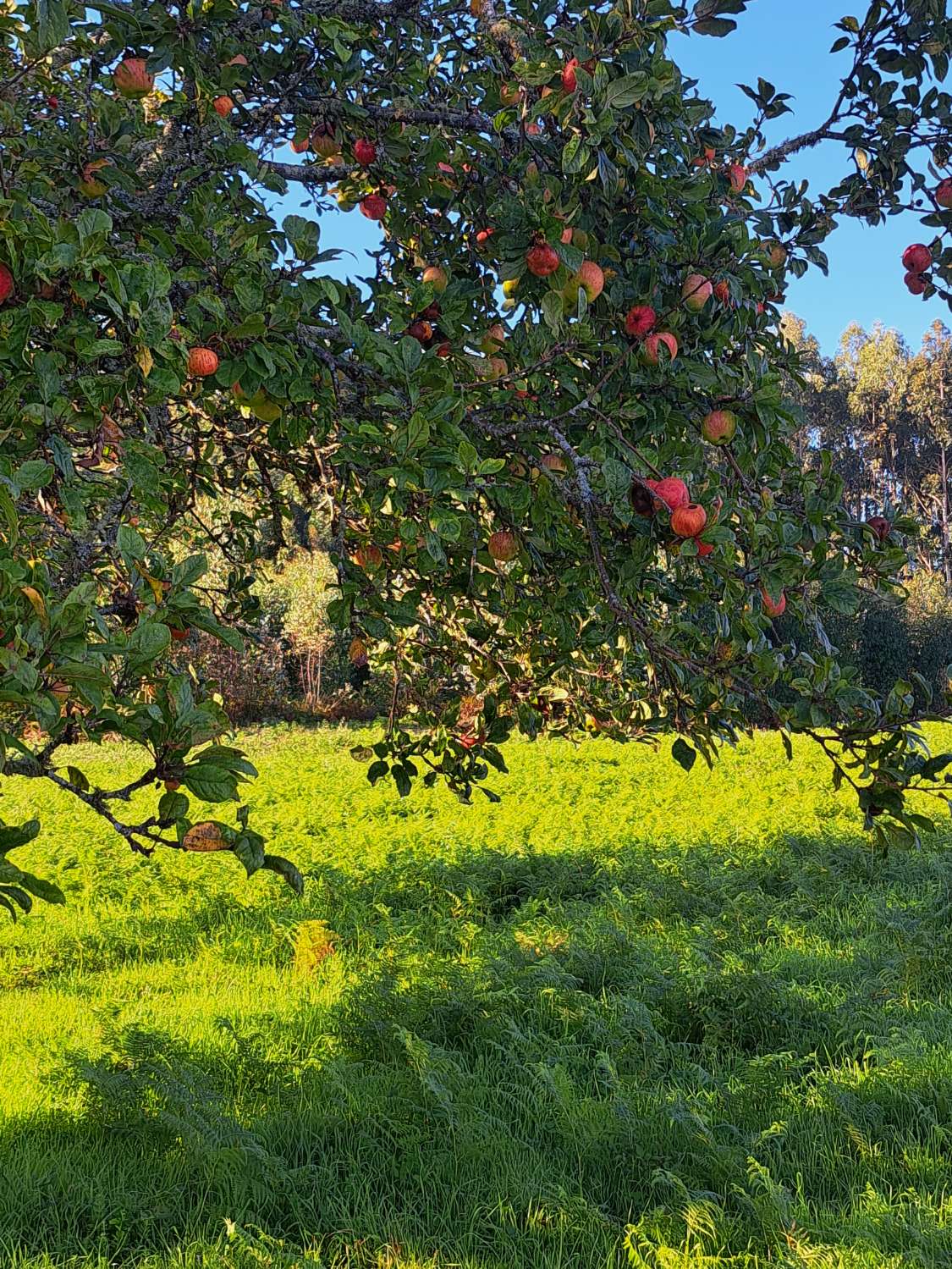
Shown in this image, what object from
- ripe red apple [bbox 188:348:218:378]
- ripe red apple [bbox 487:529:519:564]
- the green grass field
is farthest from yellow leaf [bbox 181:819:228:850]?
the green grass field

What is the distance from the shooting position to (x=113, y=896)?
8016mm

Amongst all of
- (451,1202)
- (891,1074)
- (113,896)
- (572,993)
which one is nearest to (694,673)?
(451,1202)

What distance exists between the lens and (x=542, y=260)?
2.06m

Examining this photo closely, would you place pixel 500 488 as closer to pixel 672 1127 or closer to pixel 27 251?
pixel 27 251

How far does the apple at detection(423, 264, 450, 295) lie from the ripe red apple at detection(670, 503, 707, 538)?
3.16 feet

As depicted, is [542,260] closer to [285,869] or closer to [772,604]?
[772,604]

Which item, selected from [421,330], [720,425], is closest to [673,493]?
[720,425]

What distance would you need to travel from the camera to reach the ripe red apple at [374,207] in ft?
11.1

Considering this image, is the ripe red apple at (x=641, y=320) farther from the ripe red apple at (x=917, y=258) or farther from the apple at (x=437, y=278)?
the ripe red apple at (x=917, y=258)

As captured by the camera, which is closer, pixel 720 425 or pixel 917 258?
pixel 720 425

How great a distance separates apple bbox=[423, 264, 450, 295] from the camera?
8.66 feet

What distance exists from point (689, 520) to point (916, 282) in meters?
1.94

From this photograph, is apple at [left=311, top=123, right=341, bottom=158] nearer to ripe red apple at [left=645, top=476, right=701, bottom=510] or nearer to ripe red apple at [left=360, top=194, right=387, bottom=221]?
ripe red apple at [left=360, top=194, right=387, bottom=221]

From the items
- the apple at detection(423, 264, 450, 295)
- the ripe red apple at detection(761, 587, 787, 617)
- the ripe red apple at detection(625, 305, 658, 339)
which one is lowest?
the ripe red apple at detection(761, 587, 787, 617)
